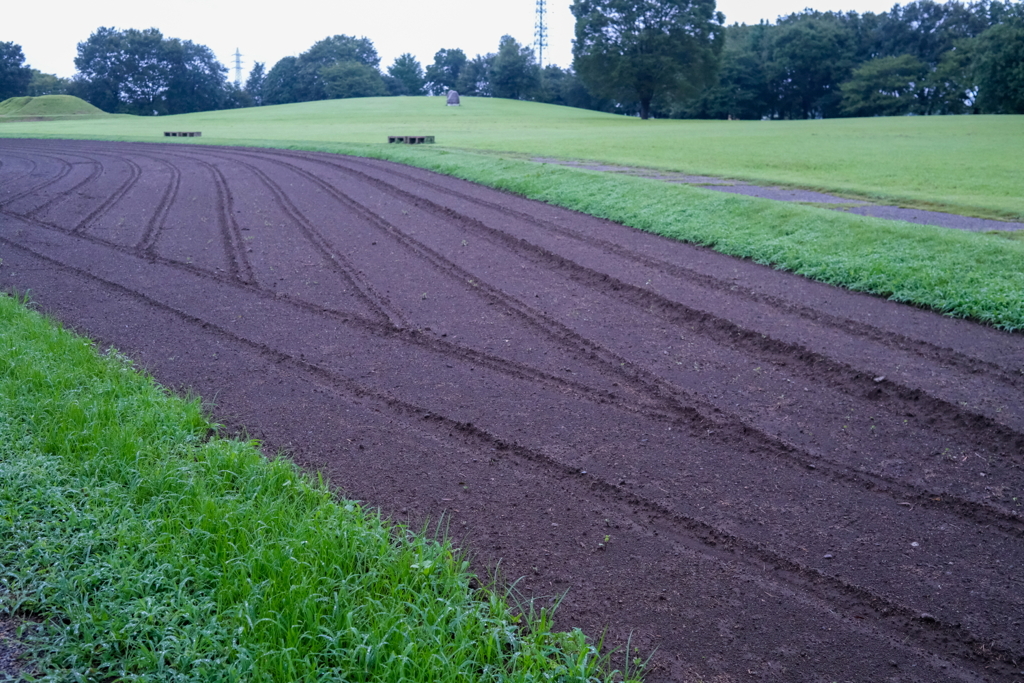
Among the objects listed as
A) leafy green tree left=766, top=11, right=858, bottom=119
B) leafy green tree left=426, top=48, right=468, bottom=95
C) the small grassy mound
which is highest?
leafy green tree left=426, top=48, right=468, bottom=95

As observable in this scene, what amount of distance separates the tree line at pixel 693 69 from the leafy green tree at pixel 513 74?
18 cm

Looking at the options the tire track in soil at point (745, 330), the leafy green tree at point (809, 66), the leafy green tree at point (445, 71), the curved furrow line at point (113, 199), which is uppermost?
the leafy green tree at point (445, 71)

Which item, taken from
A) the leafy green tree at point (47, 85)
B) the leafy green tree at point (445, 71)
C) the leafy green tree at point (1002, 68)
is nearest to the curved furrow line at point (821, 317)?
the leafy green tree at point (1002, 68)

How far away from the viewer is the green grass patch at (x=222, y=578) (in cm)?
272

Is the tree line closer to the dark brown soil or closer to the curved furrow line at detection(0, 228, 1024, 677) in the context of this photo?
the dark brown soil

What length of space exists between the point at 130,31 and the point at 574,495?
107854 mm

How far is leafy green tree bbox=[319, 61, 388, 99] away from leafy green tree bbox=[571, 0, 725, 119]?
39.3m

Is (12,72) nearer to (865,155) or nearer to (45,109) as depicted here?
(45,109)

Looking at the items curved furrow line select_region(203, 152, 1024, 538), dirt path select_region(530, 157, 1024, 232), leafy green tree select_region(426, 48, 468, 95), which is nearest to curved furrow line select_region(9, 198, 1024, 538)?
curved furrow line select_region(203, 152, 1024, 538)

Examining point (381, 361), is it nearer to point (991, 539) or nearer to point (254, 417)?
point (254, 417)

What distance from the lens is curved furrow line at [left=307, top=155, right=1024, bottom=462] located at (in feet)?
16.5

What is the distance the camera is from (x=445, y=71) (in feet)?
381

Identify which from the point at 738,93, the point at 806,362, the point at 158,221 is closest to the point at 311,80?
the point at 738,93

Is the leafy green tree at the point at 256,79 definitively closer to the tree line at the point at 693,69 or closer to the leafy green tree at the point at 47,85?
the tree line at the point at 693,69
